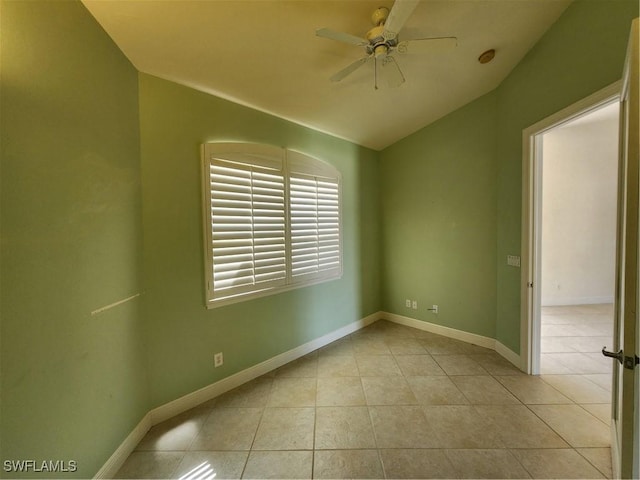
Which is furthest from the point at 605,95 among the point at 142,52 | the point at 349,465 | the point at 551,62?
the point at 142,52

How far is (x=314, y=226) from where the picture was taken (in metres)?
3.04

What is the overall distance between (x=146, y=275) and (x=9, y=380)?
923 mm

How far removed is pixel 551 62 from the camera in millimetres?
2105

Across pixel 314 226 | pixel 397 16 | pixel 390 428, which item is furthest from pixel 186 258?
pixel 397 16

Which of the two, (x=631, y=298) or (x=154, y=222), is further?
(x=154, y=222)

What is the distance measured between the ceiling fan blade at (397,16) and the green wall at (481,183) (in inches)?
53.3

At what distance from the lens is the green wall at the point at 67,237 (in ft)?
3.36

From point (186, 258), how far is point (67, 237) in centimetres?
81

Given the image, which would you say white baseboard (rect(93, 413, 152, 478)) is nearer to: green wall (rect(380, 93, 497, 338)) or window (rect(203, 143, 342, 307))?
window (rect(203, 143, 342, 307))

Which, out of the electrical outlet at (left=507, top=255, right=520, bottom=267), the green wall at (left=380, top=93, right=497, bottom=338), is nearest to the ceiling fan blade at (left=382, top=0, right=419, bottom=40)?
the green wall at (left=380, top=93, right=497, bottom=338)

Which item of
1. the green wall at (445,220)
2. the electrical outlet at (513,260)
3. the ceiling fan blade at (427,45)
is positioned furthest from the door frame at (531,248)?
the ceiling fan blade at (427,45)

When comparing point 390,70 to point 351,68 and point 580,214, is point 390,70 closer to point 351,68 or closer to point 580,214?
point 351,68

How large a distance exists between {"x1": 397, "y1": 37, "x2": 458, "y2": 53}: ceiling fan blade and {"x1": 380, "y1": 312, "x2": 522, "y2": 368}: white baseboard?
2.91 meters

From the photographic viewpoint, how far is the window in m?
2.18
